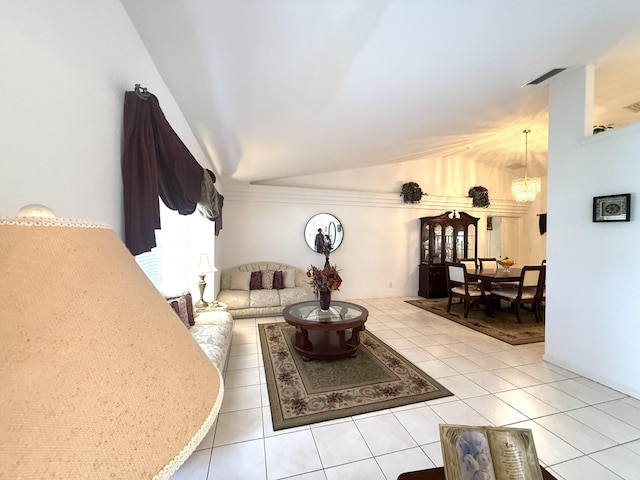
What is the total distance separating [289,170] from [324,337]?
2902mm

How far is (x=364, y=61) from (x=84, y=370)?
2171 millimetres

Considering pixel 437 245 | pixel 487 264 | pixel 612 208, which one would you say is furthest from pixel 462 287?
pixel 612 208

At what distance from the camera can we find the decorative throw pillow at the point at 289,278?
510cm

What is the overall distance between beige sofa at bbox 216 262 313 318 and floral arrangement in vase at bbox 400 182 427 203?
2.87 m

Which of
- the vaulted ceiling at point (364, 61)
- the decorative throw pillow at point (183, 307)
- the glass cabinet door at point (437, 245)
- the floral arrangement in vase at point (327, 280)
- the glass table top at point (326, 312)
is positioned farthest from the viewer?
the glass cabinet door at point (437, 245)

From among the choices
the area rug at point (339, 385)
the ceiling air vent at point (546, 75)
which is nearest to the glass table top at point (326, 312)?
the area rug at point (339, 385)

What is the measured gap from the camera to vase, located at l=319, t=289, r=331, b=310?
3241mm

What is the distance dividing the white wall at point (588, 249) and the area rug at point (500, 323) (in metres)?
0.73

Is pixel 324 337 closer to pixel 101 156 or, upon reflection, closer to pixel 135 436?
pixel 101 156

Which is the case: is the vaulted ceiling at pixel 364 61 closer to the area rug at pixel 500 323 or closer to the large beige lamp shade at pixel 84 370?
the large beige lamp shade at pixel 84 370

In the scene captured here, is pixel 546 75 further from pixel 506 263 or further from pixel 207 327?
pixel 207 327

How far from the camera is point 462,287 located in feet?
15.9

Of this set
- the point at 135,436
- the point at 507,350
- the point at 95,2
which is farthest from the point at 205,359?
the point at 507,350

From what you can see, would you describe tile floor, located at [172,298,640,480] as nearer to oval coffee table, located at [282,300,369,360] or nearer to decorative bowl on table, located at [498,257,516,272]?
oval coffee table, located at [282,300,369,360]
